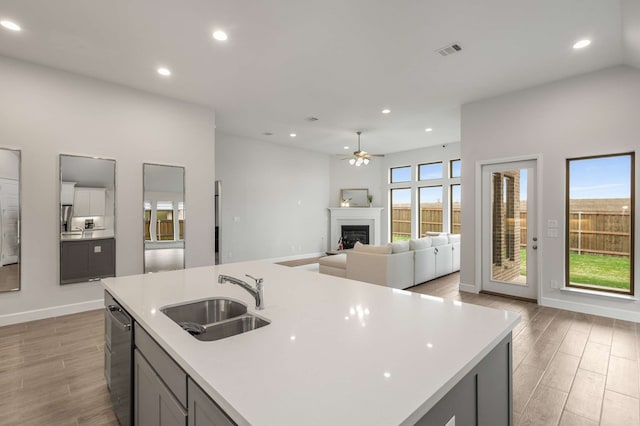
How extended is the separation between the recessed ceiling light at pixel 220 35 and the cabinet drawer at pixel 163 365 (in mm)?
2845

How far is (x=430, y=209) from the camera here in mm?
8570

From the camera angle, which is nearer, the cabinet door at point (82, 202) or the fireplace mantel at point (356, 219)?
the cabinet door at point (82, 202)

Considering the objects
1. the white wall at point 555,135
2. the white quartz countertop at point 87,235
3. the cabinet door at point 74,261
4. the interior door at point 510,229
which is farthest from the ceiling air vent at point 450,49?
the cabinet door at point 74,261

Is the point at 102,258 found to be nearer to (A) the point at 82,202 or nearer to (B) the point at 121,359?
(A) the point at 82,202

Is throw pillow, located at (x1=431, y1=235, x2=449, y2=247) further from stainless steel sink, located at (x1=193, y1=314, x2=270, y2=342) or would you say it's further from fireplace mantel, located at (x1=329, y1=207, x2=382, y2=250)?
stainless steel sink, located at (x1=193, y1=314, x2=270, y2=342)

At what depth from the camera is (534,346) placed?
302cm

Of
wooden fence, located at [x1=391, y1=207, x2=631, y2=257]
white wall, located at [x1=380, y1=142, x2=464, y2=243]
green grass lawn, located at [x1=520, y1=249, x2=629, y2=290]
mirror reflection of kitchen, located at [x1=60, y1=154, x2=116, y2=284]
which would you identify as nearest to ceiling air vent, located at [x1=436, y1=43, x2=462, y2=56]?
wooden fence, located at [x1=391, y1=207, x2=631, y2=257]

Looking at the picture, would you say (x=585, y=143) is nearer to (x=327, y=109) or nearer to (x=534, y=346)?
(x=534, y=346)

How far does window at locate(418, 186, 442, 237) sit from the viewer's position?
838cm

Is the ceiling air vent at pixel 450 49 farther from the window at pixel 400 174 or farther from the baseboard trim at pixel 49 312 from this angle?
the window at pixel 400 174

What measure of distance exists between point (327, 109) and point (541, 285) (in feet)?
14.2

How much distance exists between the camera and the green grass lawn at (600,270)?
150 inches

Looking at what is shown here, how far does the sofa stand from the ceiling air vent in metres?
2.80

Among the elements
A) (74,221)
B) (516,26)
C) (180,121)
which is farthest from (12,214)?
(516,26)
